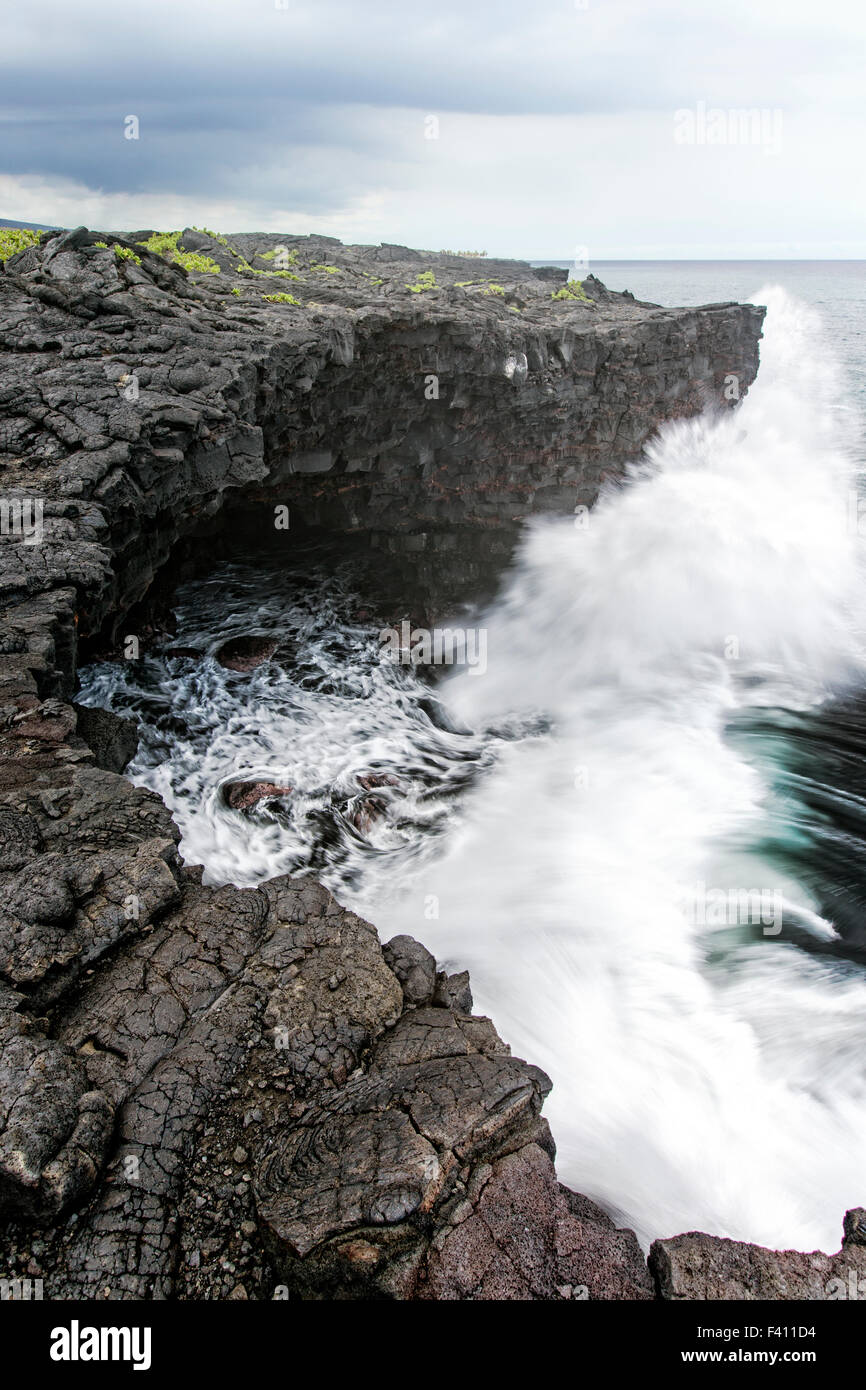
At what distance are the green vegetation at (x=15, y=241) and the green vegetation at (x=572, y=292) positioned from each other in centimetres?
1450

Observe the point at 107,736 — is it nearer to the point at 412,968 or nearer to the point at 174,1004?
the point at 174,1004

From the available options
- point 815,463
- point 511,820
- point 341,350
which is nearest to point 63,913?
point 511,820

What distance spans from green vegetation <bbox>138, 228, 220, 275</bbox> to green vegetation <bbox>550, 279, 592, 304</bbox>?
10833 millimetres

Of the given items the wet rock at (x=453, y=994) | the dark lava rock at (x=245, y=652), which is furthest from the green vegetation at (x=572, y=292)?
the wet rock at (x=453, y=994)

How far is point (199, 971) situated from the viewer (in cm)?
630

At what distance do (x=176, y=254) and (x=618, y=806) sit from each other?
1592cm

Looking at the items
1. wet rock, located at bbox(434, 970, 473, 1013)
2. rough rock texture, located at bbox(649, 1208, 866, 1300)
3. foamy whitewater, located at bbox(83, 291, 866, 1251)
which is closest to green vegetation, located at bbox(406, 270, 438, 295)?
foamy whitewater, located at bbox(83, 291, 866, 1251)

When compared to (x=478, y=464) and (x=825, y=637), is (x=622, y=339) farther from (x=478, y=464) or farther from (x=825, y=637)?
(x=825, y=637)

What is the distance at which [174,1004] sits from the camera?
5996mm

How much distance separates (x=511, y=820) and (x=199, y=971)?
335 inches

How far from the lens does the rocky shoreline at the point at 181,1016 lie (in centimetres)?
464

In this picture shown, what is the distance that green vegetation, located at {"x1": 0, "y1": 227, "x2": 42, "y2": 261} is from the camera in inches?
558

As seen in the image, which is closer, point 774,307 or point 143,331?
point 143,331
